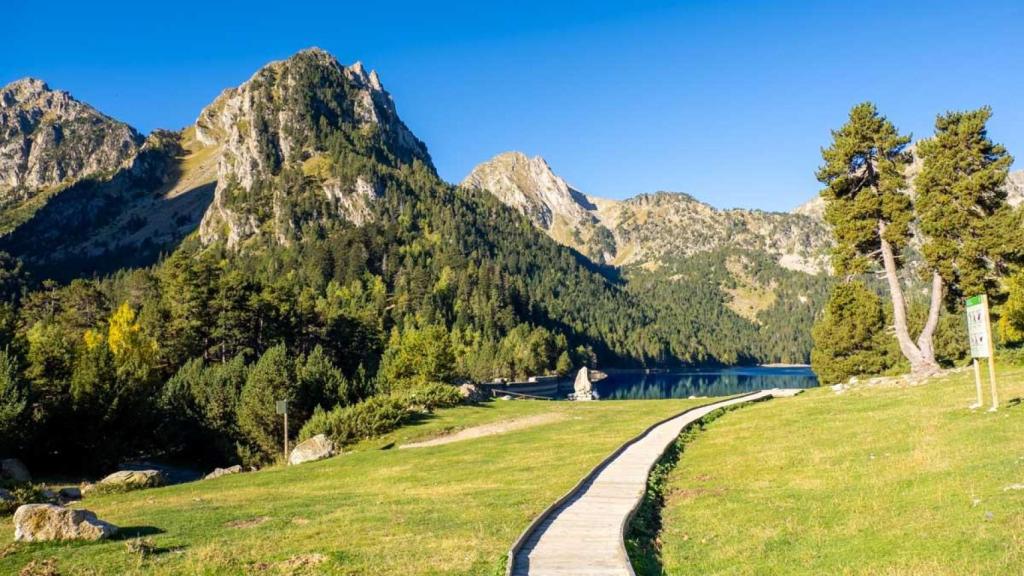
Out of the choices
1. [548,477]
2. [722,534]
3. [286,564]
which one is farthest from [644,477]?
[286,564]

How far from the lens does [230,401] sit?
62000 millimetres

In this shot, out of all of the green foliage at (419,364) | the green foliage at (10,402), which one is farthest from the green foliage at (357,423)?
the green foliage at (419,364)

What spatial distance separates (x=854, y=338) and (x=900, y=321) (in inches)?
1454

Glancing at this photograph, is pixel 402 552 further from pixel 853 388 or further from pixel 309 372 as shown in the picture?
pixel 309 372

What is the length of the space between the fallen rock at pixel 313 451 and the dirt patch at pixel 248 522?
22.4m

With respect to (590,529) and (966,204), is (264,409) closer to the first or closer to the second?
(590,529)

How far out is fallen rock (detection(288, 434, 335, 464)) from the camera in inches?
1719

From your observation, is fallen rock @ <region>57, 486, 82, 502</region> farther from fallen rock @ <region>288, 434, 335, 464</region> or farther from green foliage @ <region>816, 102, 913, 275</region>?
green foliage @ <region>816, 102, 913, 275</region>

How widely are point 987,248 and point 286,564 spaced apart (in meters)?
43.1

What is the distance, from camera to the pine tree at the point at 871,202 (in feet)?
139

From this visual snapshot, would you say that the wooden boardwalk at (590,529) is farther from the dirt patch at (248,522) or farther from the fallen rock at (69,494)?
the fallen rock at (69,494)

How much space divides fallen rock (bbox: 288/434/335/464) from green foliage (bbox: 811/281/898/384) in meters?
60.8

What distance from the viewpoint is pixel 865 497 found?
53.2 feet

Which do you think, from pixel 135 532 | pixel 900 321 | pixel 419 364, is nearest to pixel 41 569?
pixel 135 532
